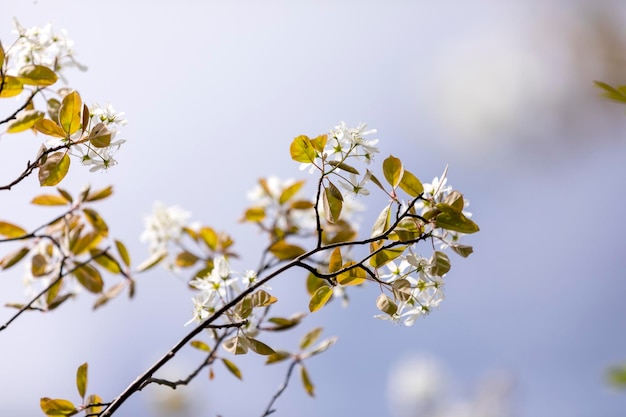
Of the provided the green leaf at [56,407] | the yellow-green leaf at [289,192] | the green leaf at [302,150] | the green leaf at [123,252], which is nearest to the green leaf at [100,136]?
the green leaf at [302,150]

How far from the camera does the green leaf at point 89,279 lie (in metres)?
2.00

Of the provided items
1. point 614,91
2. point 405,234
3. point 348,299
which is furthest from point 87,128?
point 348,299

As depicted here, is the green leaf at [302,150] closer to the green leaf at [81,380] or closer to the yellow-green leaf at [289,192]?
the green leaf at [81,380]

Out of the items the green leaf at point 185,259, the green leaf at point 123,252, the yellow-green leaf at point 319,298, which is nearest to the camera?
the yellow-green leaf at point 319,298

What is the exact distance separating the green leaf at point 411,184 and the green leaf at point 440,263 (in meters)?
0.16

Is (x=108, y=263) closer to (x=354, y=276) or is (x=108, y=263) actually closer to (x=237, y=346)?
(x=237, y=346)

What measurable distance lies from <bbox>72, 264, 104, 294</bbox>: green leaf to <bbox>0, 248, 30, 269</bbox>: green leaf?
0.17 meters

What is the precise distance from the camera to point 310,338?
203cm

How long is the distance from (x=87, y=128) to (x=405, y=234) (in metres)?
0.77

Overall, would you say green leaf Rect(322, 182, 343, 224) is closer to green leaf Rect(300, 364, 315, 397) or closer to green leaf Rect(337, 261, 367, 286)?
green leaf Rect(337, 261, 367, 286)

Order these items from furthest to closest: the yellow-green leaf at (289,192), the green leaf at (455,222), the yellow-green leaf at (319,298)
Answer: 1. the yellow-green leaf at (289,192)
2. the yellow-green leaf at (319,298)
3. the green leaf at (455,222)

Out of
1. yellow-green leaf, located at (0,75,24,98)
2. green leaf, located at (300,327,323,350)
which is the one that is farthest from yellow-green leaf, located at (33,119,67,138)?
green leaf, located at (300,327,323,350)

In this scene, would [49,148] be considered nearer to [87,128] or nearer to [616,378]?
[87,128]

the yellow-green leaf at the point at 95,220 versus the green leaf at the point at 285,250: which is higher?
the green leaf at the point at 285,250
